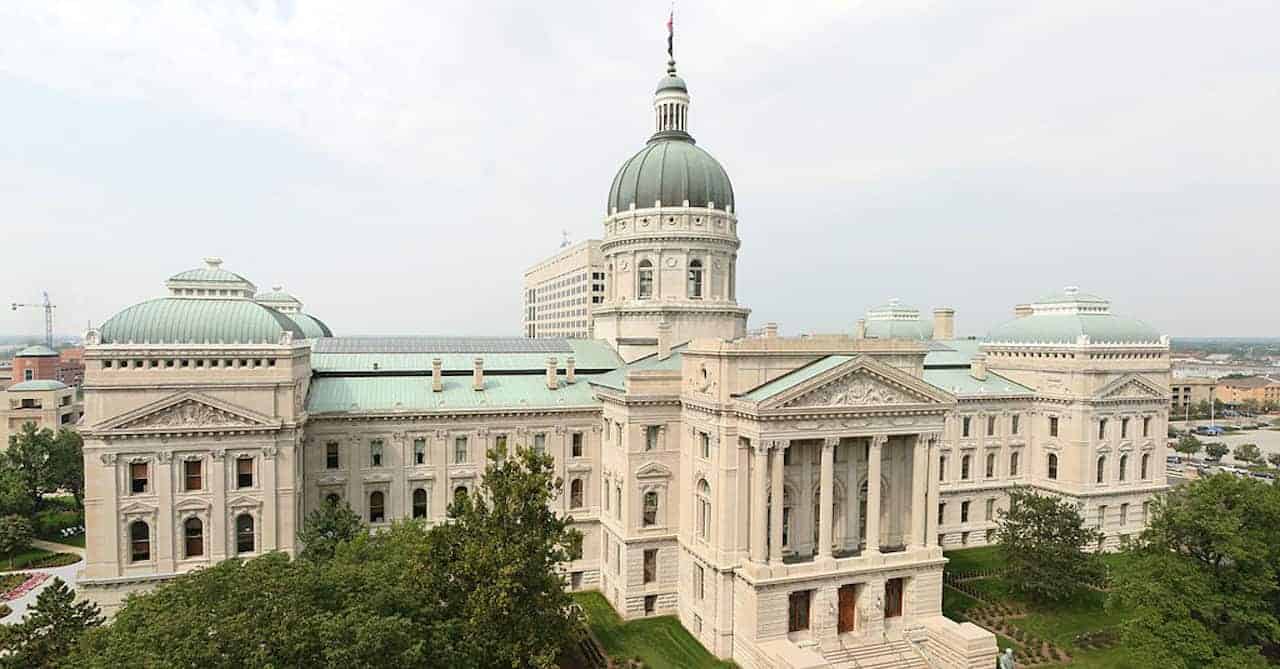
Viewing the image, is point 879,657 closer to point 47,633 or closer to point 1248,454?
point 47,633

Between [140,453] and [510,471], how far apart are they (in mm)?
23517

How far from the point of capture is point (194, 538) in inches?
1602

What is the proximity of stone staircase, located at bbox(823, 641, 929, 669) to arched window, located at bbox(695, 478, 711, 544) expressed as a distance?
6929mm

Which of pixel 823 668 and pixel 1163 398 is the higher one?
pixel 1163 398

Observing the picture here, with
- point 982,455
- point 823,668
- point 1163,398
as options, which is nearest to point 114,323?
point 823,668

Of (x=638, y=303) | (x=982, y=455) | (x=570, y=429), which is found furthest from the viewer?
(x=982, y=455)

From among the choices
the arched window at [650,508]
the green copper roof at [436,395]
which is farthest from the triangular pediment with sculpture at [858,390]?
the green copper roof at [436,395]

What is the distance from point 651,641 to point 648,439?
40.0 feet

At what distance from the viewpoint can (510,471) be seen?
32.2 m

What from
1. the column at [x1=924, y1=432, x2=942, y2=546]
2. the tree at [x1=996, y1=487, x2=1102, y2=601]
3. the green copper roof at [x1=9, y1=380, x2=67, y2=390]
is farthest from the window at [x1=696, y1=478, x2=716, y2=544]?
the green copper roof at [x1=9, y1=380, x2=67, y2=390]

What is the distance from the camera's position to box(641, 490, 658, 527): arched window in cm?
4531

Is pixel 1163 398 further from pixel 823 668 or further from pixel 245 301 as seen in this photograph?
pixel 245 301

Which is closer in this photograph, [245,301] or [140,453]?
[140,453]

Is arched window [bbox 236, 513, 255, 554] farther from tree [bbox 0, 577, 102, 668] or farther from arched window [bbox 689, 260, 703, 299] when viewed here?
arched window [bbox 689, 260, 703, 299]
